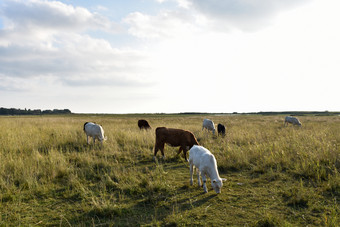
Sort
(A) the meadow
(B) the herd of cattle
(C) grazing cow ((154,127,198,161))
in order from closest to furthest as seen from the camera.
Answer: (A) the meadow, (B) the herd of cattle, (C) grazing cow ((154,127,198,161))

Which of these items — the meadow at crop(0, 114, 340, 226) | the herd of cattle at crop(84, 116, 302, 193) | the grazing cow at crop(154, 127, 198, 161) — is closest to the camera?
the meadow at crop(0, 114, 340, 226)

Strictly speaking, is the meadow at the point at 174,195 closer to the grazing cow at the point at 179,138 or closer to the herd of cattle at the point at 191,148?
the herd of cattle at the point at 191,148

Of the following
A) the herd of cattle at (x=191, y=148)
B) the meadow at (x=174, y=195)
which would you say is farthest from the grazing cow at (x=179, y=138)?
the meadow at (x=174, y=195)

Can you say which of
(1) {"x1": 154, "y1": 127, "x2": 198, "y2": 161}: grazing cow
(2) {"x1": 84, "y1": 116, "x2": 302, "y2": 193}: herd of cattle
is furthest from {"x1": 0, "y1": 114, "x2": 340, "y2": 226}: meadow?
(1) {"x1": 154, "y1": 127, "x2": 198, "y2": 161}: grazing cow

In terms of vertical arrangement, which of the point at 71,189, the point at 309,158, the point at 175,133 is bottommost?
the point at 71,189

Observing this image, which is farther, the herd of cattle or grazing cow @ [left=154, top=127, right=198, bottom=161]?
grazing cow @ [left=154, top=127, right=198, bottom=161]

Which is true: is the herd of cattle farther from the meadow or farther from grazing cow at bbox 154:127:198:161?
the meadow

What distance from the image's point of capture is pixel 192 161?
5539mm

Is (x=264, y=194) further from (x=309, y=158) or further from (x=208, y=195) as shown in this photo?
(x=309, y=158)

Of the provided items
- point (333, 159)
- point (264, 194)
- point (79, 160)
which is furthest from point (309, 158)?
point (79, 160)

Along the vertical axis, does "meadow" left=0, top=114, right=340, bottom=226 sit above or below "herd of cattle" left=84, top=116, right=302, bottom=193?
below

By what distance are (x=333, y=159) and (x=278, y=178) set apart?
97.9 inches

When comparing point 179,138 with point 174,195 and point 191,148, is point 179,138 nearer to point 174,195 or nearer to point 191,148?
point 191,148

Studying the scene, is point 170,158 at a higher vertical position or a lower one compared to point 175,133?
lower
